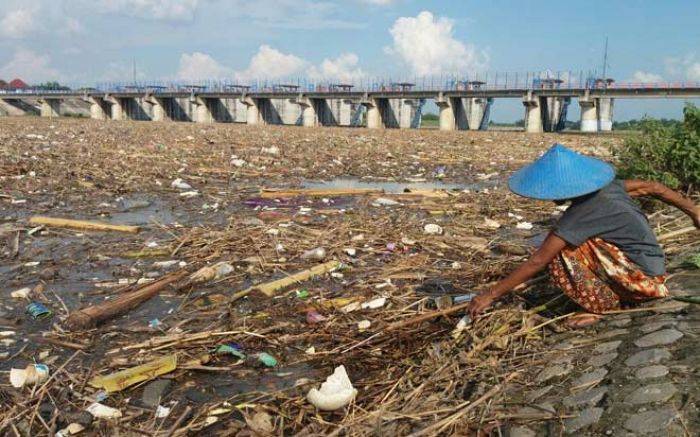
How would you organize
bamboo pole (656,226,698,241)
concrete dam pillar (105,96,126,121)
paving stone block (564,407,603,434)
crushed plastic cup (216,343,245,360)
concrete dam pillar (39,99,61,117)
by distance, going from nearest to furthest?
paving stone block (564,407,603,434), crushed plastic cup (216,343,245,360), bamboo pole (656,226,698,241), concrete dam pillar (105,96,126,121), concrete dam pillar (39,99,61,117)

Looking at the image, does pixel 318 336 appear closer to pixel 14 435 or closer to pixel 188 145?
pixel 14 435

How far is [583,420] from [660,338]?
83cm

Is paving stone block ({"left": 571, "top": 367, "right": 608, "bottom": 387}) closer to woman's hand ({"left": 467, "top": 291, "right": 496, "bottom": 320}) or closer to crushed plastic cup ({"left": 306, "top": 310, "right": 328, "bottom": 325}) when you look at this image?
woman's hand ({"left": 467, "top": 291, "right": 496, "bottom": 320})

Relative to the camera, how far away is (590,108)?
136 ft

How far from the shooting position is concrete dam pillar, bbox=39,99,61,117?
234 ft

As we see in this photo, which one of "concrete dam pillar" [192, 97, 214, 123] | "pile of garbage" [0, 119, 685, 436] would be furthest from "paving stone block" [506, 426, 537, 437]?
"concrete dam pillar" [192, 97, 214, 123]

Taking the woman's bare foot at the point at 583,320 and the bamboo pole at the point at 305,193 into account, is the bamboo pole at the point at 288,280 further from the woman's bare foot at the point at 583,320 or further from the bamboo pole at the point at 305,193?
the bamboo pole at the point at 305,193

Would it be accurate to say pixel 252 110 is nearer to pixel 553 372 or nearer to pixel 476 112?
pixel 476 112

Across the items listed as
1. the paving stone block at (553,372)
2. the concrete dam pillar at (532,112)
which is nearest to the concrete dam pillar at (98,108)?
the concrete dam pillar at (532,112)

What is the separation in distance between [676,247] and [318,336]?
122 inches

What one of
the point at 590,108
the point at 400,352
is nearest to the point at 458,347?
the point at 400,352

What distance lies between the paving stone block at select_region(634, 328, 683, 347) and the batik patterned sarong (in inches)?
13.1

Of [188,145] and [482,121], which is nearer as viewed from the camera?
[188,145]

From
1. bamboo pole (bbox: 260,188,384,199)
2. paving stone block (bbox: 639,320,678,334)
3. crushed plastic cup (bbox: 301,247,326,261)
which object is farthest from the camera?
bamboo pole (bbox: 260,188,384,199)
